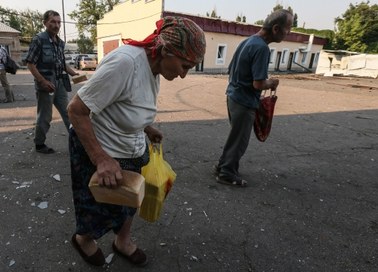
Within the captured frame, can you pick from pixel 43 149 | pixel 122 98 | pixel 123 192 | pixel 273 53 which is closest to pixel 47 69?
pixel 43 149

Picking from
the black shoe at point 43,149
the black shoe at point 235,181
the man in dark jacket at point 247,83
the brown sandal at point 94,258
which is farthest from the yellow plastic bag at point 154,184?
the black shoe at point 43,149

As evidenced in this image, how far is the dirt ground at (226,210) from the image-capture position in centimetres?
240

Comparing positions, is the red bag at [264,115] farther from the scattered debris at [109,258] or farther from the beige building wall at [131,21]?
the beige building wall at [131,21]

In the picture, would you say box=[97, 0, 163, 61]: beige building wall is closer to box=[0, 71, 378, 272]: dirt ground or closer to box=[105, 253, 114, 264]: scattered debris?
box=[0, 71, 378, 272]: dirt ground

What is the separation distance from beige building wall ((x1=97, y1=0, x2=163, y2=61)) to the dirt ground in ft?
62.9

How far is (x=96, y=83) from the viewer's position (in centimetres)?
148

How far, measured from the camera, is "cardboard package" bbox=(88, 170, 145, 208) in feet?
5.17

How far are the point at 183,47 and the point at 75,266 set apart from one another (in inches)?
70.2

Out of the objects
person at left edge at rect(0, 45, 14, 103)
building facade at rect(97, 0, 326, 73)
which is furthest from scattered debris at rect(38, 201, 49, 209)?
building facade at rect(97, 0, 326, 73)

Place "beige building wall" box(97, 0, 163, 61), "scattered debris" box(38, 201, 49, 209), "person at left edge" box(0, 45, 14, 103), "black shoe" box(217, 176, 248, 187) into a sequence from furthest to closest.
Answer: "beige building wall" box(97, 0, 163, 61)
"person at left edge" box(0, 45, 14, 103)
"black shoe" box(217, 176, 248, 187)
"scattered debris" box(38, 201, 49, 209)

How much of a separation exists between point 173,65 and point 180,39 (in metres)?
0.15

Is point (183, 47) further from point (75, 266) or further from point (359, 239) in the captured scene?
point (359, 239)

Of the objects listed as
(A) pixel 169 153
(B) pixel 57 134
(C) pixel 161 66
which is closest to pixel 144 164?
(C) pixel 161 66

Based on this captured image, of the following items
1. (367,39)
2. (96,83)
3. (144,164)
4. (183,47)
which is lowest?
(144,164)
